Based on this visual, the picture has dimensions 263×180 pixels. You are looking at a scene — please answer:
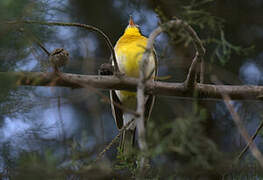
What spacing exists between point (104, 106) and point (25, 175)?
10.3 ft

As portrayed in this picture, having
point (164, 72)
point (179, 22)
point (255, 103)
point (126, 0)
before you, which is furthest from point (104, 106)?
point (179, 22)

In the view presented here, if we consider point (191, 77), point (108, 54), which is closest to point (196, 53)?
point (191, 77)

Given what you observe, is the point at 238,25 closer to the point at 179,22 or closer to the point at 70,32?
the point at 70,32

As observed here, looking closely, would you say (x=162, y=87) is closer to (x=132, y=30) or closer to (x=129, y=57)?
(x=129, y=57)

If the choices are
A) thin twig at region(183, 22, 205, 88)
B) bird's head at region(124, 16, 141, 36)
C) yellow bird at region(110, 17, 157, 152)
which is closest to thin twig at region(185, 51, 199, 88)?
thin twig at region(183, 22, 205, 88)

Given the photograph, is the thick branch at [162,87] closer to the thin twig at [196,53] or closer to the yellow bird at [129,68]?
the thin twig at [196,53]

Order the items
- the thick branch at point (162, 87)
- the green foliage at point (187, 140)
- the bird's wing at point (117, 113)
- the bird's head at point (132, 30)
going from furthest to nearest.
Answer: the bird's head at point (132, 30), the bird's wing at point (117, 113), the thick branch at point (162, 87), the green foliage at point (187, 140)

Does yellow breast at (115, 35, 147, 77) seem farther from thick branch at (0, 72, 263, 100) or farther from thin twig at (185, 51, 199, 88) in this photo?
thin twig at (185, 51, 199, 88)

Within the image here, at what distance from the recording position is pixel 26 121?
2672mm

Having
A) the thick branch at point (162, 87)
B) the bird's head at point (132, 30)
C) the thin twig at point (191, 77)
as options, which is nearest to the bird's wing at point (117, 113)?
the bird's head at point (132, 30)

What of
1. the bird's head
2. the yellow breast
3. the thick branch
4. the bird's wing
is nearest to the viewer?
the thick branch

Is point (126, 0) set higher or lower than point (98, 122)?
higher

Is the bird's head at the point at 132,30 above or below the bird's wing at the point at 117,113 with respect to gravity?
above

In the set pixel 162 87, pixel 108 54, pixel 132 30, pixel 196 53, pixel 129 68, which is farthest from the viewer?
pixel 108 54
